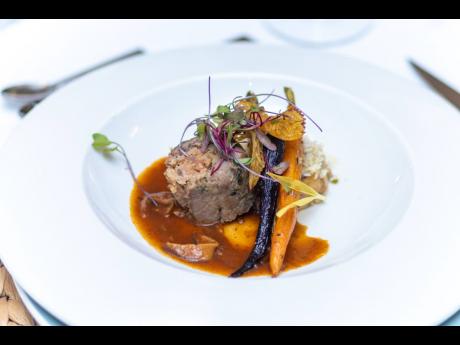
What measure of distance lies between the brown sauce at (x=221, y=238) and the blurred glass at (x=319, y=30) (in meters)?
2.15

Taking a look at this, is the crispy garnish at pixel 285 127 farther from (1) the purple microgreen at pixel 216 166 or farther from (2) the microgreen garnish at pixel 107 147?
(2) the microgreen garnish at pixel 107 147

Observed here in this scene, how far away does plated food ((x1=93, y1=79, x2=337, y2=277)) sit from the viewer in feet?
11.0

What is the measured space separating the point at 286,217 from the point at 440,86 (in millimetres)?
1964

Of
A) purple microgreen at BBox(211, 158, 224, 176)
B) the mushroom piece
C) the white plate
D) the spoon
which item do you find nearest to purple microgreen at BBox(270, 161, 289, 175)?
purple microgreen at BBox(211, 158, 224, 176)

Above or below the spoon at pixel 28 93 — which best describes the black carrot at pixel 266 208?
below

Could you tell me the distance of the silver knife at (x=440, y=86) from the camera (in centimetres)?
439

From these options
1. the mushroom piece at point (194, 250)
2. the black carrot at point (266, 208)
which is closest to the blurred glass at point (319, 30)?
the black carrot at point (266, 208)

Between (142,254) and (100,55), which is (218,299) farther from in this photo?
(100,55)

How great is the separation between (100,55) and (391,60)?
251 cm

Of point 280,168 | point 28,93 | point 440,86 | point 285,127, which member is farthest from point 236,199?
point 440,86

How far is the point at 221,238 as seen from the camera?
358 centimetres

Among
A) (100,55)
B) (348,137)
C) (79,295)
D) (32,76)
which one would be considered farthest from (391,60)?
(79,295)

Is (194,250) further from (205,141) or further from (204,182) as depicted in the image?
(205,141)

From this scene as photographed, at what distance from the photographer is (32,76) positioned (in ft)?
15.3
